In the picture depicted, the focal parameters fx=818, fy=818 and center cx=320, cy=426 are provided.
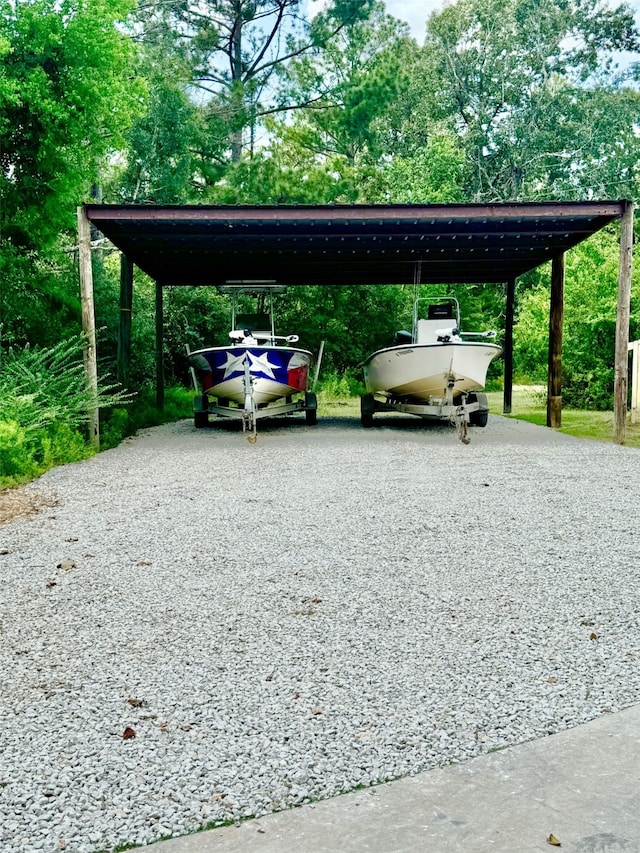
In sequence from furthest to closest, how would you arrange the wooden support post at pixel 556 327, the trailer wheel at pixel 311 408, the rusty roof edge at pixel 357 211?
the trailer wheel at pixel 311 408 < the wooden support post at pixel 556 327 < the rusty roof edge at pixel 357 211

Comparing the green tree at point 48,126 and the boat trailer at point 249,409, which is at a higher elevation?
the green tree at point 48,126

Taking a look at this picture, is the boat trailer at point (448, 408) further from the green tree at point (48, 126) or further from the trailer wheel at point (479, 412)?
the green tree at point (48, 126)

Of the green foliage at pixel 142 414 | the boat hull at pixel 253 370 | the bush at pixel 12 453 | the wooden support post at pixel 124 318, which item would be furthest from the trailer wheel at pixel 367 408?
the bush at pixel 12 453

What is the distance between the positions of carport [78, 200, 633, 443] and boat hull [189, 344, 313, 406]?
1478 mm

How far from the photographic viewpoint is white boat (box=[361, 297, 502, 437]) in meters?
10.9

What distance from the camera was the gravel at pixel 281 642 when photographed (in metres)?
2.38

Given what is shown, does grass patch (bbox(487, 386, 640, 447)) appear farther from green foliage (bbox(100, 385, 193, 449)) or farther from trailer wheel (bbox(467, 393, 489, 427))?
green foliage (bbox(100, 385, 193, 449))

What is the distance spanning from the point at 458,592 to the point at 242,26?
972 inches

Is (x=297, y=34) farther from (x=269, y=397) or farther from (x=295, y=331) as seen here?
(x=269, y=397)

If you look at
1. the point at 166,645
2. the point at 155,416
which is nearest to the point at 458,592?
the point at 166,645

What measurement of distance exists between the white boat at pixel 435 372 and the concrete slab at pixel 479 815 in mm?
8247

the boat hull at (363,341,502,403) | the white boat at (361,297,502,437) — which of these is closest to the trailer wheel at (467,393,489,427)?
the white boat at (361,297,502,437)

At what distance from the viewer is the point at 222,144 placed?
→ 75.7ft

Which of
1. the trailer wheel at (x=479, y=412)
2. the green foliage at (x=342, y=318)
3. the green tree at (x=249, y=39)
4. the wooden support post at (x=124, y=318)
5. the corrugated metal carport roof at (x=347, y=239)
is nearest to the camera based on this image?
the corrugated metal carport roof at (x=347, y=239)
